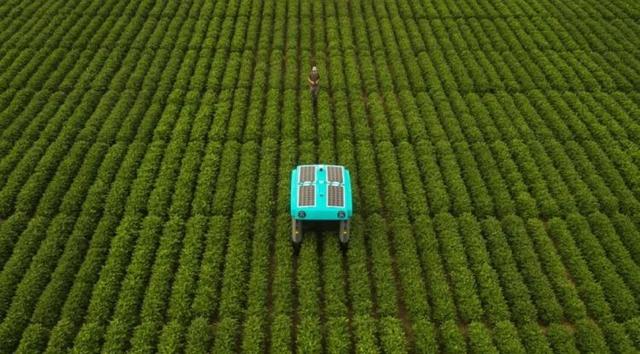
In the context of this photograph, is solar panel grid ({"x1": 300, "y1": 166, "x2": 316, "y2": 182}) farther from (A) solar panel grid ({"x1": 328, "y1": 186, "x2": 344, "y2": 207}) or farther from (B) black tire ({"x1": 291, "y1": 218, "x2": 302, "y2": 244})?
(B) black tire ({"x1": 291, "y1": 218, "x2": 302, "y2": 244})

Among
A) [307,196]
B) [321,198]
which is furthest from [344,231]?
[307,196]

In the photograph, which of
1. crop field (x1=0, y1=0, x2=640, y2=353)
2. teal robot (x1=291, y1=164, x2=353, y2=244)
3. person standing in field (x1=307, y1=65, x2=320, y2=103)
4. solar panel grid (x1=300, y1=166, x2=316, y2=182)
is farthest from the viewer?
person standing in field (x1=307, y1=65, x2=320, y2=103)

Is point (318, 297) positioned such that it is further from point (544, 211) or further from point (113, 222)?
point (544, 211)

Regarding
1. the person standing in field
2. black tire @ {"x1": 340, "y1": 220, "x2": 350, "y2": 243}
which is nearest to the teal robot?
black tire @ {"x1": 340, "y1": 220, "x2": 350, "y2": 243}

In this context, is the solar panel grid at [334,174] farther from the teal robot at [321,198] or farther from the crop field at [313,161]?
the crop field at [313,161]

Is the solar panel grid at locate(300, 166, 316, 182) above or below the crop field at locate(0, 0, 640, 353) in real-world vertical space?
above

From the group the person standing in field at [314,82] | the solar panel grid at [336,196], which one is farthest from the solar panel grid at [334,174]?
the person standing in field at [314,82]
